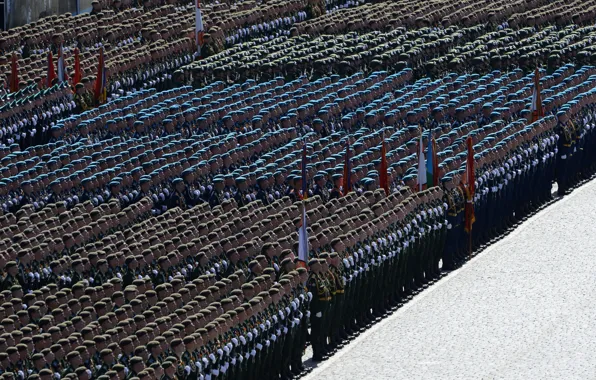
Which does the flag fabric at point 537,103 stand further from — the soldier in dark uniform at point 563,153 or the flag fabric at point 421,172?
the flag fabric at point 421,172

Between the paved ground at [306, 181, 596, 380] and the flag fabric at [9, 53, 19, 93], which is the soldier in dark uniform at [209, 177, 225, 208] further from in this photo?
the flag fabric at [9, 53, 19, 93]

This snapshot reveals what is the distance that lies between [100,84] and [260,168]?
21.7 ft

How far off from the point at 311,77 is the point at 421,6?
5.45m

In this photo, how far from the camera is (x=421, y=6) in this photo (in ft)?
123

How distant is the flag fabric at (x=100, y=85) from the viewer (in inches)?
1241

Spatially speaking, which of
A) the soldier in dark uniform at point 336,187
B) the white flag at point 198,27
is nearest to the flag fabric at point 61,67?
the white flag at point 198,27

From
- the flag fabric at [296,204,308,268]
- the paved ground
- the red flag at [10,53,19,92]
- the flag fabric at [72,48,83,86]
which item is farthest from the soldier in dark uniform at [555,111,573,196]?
the red flag at [10,53,19,92]

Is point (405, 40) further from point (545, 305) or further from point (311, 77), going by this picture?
point (545, 305)

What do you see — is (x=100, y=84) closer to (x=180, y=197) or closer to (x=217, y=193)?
(x=180, y=197)

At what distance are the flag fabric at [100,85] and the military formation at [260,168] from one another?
6.7 inches

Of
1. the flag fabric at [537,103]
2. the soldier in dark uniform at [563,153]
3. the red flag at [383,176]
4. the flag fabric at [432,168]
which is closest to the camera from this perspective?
the flag fabric at [432,168]

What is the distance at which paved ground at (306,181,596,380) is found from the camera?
1991 centimetres

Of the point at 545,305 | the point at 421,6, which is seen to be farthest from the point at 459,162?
the point at 421,6

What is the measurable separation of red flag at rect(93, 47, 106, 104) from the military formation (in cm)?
17
